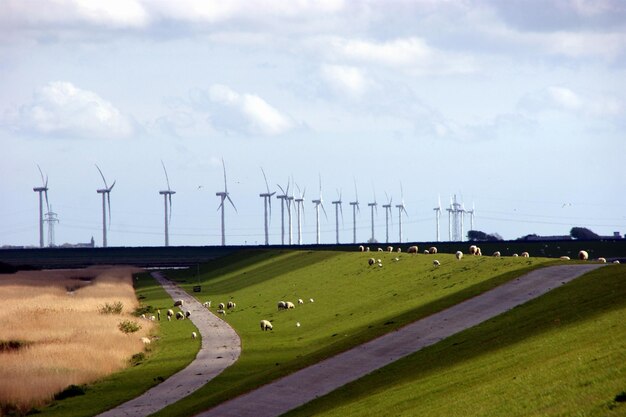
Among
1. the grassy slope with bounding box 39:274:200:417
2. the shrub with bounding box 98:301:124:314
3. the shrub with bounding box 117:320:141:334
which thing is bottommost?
the grassy slope with bounding box 39:274:200:417

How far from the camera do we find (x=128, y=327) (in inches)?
2598

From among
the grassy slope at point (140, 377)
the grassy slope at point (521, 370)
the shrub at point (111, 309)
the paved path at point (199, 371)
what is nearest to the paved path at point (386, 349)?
the grassy slope at point (521, 370)

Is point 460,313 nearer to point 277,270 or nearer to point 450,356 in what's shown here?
point 450,356

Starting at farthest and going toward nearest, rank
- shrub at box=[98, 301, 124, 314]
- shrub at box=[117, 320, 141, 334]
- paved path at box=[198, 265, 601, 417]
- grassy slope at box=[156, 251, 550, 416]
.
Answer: shrub at box=[98, 301, 124, 314], shrub at box=[117, 320, 141, 334], grassy slope at box=[156, 251, 550, 416], paved path at box=[198, 265, 601, 417]

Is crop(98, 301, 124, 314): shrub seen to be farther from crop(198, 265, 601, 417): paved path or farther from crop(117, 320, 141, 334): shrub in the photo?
crop(198, 265, 601, 417): paved path

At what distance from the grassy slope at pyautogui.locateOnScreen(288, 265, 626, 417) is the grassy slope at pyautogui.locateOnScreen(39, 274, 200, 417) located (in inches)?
408

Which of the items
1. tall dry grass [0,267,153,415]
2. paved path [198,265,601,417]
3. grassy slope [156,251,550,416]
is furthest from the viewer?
tall dry grass [0,267,153,415]

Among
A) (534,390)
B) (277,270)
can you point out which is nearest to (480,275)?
(534,390)

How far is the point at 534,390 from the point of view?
2458cm

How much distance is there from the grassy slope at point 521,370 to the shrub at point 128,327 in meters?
26.6

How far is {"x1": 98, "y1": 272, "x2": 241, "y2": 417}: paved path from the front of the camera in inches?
1544

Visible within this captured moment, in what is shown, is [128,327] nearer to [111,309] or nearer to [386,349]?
[111,309]

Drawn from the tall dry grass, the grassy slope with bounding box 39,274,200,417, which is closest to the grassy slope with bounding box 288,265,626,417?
the grassy slope with bounding box 39,274,200,417

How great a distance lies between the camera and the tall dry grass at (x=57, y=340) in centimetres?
4672
